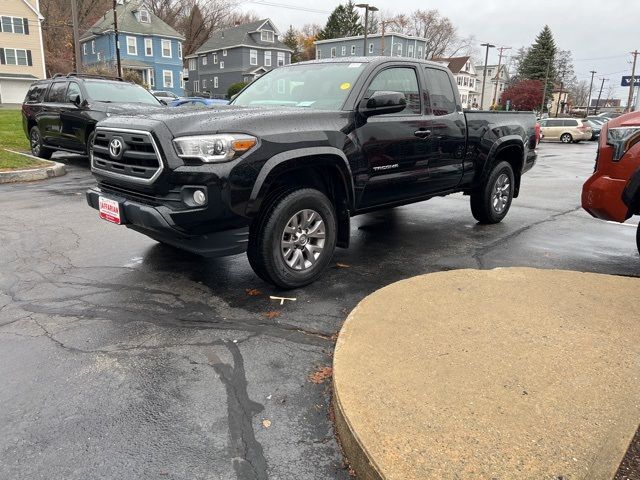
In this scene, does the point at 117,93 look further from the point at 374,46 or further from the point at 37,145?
the point at 374,46

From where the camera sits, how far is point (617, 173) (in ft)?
15.1

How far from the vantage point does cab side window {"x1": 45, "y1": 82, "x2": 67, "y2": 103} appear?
37.0 ft

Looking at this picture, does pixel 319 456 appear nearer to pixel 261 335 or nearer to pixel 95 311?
pixel 261 335

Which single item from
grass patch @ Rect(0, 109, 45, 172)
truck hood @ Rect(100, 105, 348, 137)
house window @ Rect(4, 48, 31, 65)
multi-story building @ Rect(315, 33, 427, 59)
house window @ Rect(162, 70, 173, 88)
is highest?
multi-story building @ Rect(315, 33, 427, 59)

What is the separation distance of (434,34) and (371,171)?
89.6 m

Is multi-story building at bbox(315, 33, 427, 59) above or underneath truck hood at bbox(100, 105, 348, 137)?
above

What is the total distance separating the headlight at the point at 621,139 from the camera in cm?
447

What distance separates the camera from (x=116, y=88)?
11250mm

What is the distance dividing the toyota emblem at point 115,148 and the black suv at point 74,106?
6.20m

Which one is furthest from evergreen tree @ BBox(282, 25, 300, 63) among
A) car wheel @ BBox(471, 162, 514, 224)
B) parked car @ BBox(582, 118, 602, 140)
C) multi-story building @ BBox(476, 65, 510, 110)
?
car wheel @ BBox(471, 162, 514, 224)

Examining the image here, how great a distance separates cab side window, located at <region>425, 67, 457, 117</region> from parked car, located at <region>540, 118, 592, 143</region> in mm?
30050

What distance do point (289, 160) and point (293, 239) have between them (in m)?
0.70

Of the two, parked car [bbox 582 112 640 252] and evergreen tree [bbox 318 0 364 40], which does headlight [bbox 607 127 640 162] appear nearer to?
parked car [bbox 582 112 640 252]

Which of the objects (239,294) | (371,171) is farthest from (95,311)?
(371,171)
